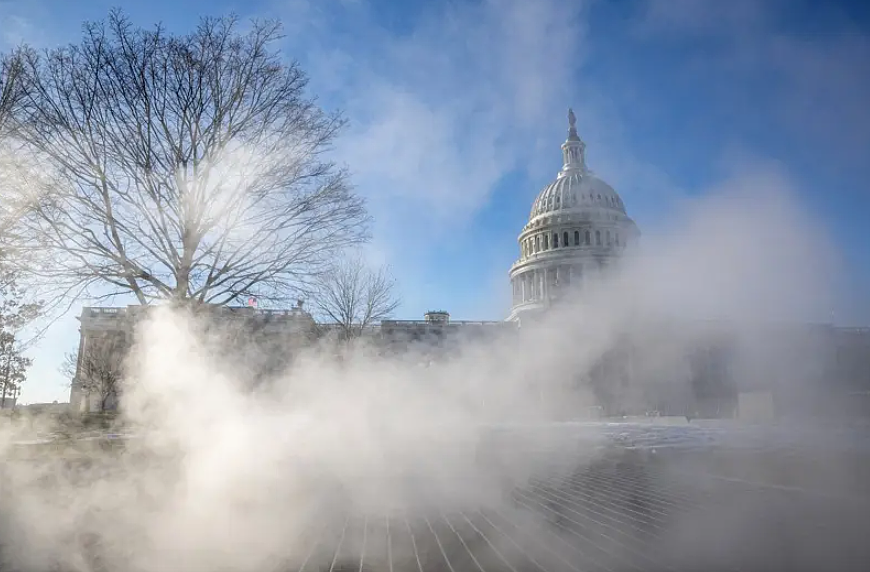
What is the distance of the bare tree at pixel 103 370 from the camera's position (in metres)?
9.09

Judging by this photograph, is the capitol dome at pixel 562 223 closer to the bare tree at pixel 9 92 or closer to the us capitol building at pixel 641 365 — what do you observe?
the us capitol building at pixel 641 365

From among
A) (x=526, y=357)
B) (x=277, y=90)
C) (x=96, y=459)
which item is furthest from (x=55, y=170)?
(x=526, y=357)

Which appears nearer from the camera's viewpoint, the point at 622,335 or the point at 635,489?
the point at 635,489

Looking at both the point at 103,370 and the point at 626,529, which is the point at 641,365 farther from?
the point at 103,370

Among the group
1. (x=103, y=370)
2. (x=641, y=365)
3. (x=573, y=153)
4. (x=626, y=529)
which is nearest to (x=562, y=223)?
(x=573, y=153)

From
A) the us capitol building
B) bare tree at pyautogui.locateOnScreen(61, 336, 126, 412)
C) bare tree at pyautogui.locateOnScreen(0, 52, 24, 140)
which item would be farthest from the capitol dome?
bare tree at pyautogui.locateOnScreen(0, 52, 24, 140)

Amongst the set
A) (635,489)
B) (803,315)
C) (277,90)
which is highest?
(277,90)

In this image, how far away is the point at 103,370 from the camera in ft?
41.3

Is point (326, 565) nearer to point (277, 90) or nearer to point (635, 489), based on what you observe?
point (635, 489)

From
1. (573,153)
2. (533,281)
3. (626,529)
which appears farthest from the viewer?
(573,153)

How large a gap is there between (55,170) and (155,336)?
512cm

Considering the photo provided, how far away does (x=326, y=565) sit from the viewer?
3.53m

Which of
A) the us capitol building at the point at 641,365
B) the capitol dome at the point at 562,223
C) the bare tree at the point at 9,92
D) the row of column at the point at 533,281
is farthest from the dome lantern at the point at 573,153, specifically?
the bare tree at the point at 9,92

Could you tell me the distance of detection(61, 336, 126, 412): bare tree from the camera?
909cm
